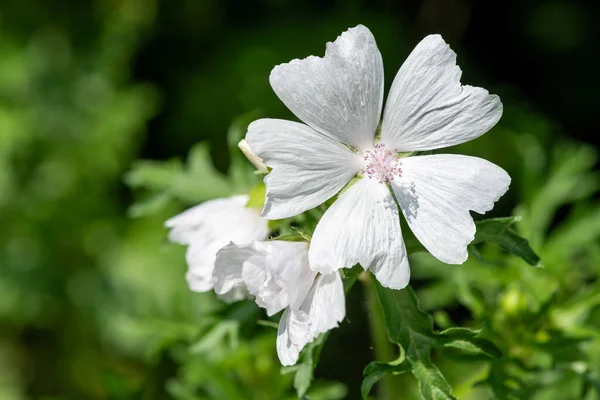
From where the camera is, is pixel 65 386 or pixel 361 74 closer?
pixel 361 74

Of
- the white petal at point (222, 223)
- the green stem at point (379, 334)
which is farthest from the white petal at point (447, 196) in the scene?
the white petal at point (222, 223)

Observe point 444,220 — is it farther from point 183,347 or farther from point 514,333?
point 183,347

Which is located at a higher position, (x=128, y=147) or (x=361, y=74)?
Answer: (x=361, y=74)

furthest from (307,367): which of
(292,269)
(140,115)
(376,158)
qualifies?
(140,115)

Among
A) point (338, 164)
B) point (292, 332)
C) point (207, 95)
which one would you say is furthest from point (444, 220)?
point (207, 95)

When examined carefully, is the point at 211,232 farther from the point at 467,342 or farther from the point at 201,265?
the point at 467,342

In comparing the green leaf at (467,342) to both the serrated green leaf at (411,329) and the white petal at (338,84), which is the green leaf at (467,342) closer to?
the serrated green leaf at (411,329)

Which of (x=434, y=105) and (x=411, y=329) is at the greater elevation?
(x=434, y=105)
